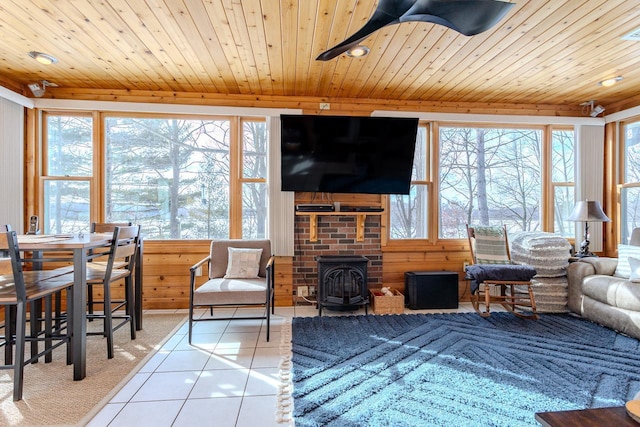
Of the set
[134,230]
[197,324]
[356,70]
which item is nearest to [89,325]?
[197,324]

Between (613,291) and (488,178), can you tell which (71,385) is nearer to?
(613,291)

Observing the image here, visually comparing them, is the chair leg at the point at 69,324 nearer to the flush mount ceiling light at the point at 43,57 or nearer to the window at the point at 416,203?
the flush mount ceiling light at the point at 43,57

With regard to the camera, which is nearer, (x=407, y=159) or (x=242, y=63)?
(x=242, y=63)

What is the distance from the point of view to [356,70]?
3061 mm

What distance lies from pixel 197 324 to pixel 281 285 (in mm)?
1024

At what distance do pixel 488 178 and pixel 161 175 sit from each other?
410 cm

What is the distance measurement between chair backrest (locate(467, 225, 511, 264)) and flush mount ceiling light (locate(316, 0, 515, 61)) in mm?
2574

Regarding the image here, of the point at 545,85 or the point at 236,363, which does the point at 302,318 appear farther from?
the point at 545,85

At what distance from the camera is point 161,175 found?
3.63 meters

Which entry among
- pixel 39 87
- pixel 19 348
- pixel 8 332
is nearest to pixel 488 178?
pixel 19 348

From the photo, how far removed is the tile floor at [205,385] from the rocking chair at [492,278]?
7.43 feet

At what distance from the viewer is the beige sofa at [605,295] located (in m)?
2.71

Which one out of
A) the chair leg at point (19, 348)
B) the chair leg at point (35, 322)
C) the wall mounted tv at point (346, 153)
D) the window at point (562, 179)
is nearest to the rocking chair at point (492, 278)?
the window at point (562, 179)

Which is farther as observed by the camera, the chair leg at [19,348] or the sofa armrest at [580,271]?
the sofa armrest at [580,271]
